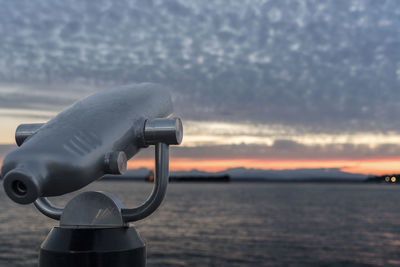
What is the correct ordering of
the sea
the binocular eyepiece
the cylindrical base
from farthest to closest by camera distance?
the sea, the cylindrical base, the binocular eyepiece

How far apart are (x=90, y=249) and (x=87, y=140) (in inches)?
20.7

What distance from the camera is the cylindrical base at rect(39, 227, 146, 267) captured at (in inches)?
89.5

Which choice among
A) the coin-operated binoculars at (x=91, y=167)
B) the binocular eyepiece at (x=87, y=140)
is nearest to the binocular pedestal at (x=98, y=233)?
the coin-operated binoculars at (x=91, y=167)

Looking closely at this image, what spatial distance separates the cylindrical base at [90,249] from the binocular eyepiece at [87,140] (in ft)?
0.93

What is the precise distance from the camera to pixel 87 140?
222 centimetres

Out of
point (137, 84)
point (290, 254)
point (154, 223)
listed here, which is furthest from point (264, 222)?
point (137, 84)

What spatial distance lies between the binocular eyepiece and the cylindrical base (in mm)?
283

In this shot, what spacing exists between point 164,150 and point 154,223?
170 feet

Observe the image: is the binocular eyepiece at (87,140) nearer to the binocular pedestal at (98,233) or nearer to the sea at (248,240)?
the binocular pedestal at (98,233)

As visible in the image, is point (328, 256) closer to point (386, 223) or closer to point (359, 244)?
point (359, 244)

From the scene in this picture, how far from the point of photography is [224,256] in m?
33.6

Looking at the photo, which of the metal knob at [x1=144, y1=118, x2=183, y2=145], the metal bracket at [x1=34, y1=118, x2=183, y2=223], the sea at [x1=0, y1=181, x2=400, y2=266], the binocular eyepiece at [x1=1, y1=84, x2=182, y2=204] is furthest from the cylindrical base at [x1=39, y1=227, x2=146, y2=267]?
the sea at [x1=0, y1=181, x2=400, y2=266]

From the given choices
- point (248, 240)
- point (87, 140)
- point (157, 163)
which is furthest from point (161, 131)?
point (248, 240)

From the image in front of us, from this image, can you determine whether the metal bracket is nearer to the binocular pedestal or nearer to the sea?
the binocular pedestal
